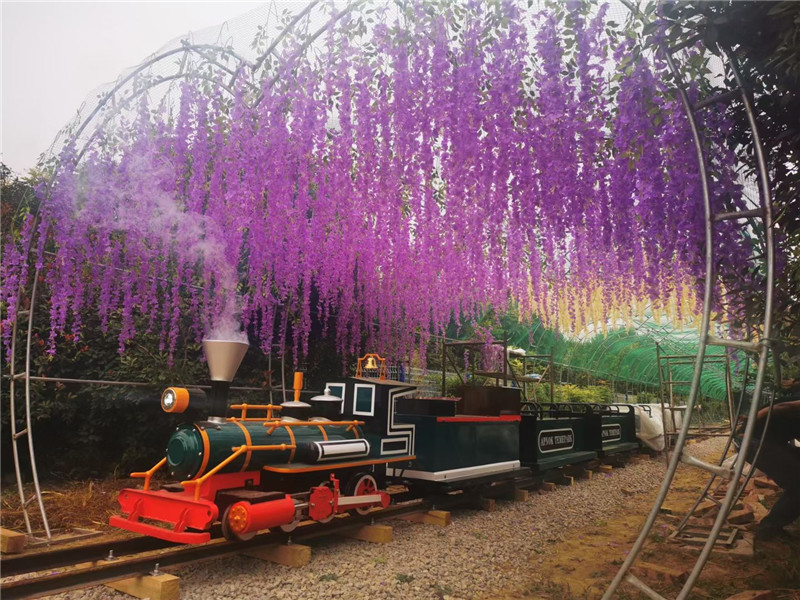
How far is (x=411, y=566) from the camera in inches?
180

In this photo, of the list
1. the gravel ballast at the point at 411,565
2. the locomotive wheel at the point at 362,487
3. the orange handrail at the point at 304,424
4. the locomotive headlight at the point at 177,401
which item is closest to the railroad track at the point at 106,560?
the gravel ballast at the point at 411,565

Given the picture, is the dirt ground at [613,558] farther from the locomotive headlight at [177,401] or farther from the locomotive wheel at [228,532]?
the locomotive headlight at [177,401]

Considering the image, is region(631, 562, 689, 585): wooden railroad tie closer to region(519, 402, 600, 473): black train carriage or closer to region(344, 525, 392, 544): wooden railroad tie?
region(344, 525, 392, 544): wooden railroad tie

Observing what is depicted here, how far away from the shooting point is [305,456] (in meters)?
4.95

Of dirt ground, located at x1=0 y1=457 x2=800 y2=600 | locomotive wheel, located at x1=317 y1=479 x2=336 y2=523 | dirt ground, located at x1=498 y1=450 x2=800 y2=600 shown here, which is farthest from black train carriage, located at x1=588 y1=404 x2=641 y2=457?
locomotive wheel, located at x1=317 y1=479 x2=336 y2=523

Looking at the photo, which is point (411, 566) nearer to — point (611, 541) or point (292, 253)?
point (611, 541)

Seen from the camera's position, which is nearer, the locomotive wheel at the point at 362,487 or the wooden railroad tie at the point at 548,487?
the locomotive wheel at the point at 362,487

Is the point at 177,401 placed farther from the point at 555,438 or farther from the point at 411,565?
the point at 555,438

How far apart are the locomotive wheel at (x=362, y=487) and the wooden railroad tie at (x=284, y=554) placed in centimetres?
93

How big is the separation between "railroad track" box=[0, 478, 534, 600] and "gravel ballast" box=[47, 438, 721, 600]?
0.12 m

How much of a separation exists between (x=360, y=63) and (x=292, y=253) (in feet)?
8.52

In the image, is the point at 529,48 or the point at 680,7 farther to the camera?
the point at 529,48

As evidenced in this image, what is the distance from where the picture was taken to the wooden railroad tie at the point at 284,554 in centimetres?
448

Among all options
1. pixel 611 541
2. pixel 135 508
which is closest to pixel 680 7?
pixel 611 541
